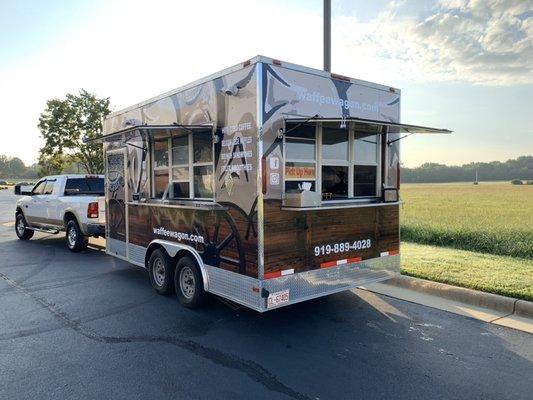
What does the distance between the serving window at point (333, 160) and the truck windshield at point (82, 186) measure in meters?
7.48

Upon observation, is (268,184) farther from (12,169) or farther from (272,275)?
(12,169)

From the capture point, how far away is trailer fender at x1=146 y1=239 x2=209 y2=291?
550 centimetres

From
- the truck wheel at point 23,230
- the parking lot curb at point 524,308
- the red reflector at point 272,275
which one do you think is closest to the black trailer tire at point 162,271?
the red reflector at point 272,275

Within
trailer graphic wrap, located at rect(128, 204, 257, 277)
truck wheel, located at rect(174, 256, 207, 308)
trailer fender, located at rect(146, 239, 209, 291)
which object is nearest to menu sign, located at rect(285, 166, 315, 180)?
trailer graphic wrap, located at rect(128, 204, 257, 277)

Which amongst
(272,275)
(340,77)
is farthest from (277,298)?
(340,77)

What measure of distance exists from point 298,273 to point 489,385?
214 centimetres

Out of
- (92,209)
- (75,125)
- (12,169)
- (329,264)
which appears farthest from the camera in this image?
(12,169)

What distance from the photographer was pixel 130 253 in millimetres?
7344

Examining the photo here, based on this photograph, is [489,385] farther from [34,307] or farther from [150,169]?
[34,307]

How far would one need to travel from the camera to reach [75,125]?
1931 cm

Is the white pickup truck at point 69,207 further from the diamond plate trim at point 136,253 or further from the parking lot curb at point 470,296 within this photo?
the parking lot curb at point 470,296

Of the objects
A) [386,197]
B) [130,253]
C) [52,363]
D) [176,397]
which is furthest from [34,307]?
[386,197]

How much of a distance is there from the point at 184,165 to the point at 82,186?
6138mm

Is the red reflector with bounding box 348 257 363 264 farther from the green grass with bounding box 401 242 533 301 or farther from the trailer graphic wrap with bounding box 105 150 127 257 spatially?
the trailer graphic wrap with bounding box 105 150 127 257
